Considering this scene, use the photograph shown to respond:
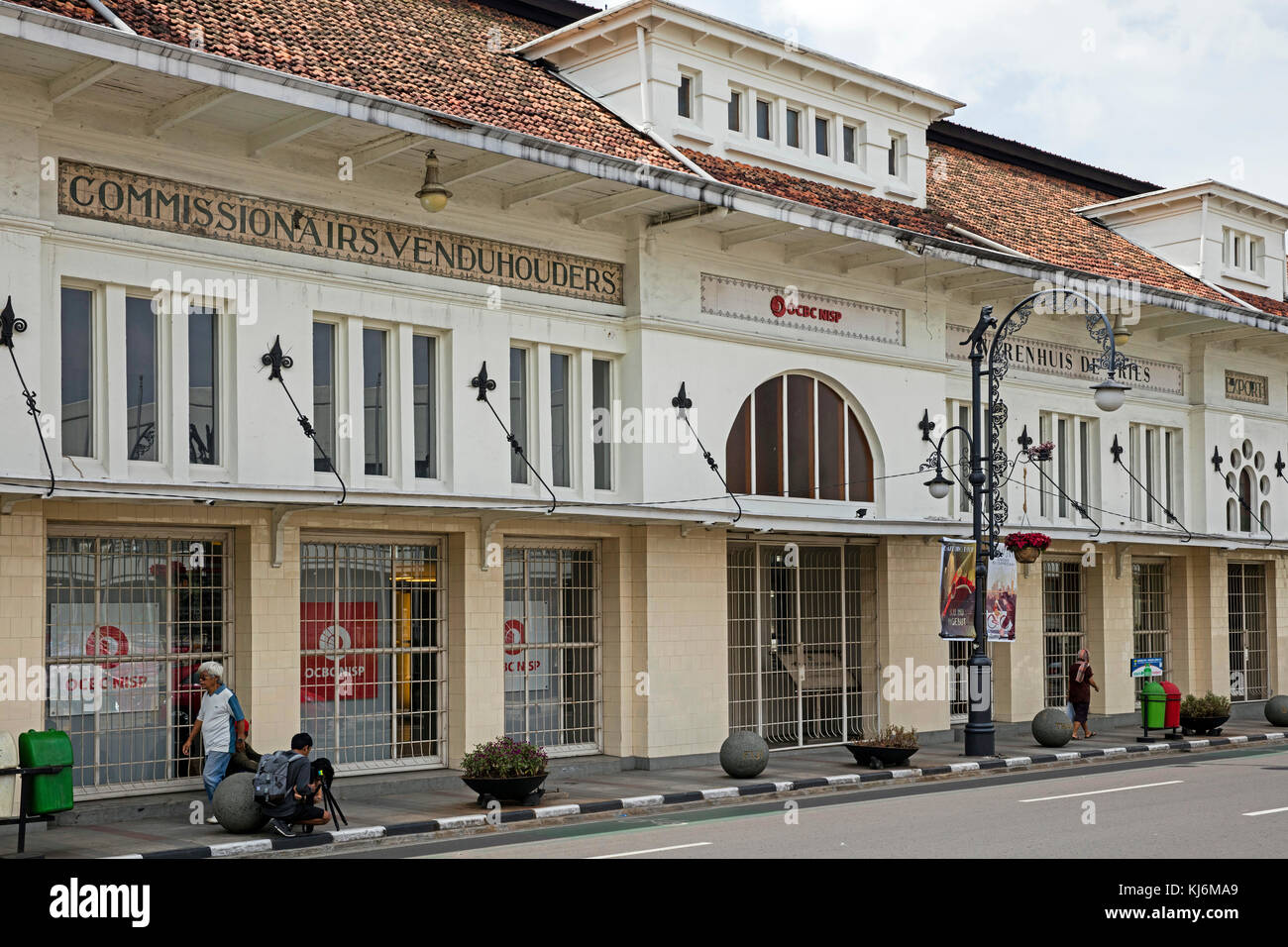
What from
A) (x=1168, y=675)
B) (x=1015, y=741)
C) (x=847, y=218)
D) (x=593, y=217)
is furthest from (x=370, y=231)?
(x=1168, y=675)

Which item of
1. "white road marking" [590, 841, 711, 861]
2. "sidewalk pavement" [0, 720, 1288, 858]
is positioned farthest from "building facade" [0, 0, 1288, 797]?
"white road marking" [590, 841, 711, 861]

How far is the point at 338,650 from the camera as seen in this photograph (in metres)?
18.6

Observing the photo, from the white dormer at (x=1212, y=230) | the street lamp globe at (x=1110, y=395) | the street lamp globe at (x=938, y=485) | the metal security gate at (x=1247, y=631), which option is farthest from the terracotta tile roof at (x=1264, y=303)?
the street lamp globe at (x=1110, y=395)

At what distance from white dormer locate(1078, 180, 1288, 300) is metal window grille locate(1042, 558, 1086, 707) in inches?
309

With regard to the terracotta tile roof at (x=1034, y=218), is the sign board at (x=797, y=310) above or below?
below

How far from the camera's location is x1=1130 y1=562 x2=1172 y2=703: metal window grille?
31.5 meters

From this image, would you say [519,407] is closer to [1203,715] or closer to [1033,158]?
[1203,715]

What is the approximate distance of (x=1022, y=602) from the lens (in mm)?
27906

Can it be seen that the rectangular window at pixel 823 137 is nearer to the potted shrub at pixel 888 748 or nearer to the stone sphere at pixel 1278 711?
the potted shrub at pixel 888 748

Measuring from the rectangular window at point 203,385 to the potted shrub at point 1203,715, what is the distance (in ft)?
58.9

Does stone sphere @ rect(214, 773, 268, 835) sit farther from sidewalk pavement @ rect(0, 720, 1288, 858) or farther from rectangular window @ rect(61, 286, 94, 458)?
rectangular window @ rect(61, 286, 94, 458)

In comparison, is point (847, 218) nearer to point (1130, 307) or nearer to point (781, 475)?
point (781, 475)

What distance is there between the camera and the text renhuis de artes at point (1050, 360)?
27.9m

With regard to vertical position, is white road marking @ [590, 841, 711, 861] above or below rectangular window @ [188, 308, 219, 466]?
below
